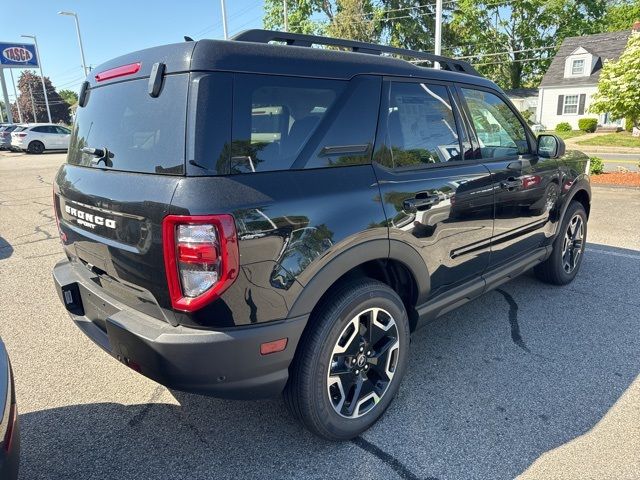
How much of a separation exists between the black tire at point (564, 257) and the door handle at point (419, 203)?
213 cm

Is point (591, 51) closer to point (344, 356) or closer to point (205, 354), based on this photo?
point (344, 356)

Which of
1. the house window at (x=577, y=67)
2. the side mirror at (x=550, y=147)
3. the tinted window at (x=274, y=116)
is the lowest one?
the side mirror at (x=550, y=147)

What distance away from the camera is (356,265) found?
2293mm

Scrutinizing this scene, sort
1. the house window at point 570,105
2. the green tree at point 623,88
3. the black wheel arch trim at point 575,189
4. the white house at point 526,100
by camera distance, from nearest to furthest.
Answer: the black wheel arch trim at point 575,189, the green tree at point 623,88, the house window at point 570,105, the white house at point 526,100

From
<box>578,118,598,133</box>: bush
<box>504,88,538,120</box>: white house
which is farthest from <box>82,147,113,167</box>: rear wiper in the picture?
<box>504,88,538,120</box>: white house

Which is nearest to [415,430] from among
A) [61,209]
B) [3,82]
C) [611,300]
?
[61,209]

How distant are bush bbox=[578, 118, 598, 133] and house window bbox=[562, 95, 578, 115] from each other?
2761mm

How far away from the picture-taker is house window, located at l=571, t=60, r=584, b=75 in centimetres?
3366

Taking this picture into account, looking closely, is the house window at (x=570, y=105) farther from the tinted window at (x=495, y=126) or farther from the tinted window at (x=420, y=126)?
the tinted window at (x=420, y=126)

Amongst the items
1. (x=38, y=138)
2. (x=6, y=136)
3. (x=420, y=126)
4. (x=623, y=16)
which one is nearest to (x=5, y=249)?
(x=420, y=126)

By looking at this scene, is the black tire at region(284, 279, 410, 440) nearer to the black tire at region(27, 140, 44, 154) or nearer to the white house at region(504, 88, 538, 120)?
the black tire at region(27, 140, 44, 154)

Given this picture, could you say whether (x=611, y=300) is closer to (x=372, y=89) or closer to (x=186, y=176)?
(x=372, y=89)

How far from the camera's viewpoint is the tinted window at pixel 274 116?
6.45ft

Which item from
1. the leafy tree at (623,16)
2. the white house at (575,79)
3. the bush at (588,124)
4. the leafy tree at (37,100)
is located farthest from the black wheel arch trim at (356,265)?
the leafy tree at (37,100)
